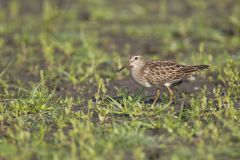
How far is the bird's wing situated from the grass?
0.86 feet

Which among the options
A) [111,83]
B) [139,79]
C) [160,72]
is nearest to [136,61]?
[139,79]

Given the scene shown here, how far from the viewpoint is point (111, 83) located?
Answer: 9234 millimetres

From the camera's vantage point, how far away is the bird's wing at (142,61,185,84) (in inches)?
308

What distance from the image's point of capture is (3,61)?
35.3 ft

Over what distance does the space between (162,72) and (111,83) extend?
61.7 inches

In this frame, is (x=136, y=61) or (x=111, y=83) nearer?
(x=136, y=61)

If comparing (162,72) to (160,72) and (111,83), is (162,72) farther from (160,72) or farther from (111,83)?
(111,83)

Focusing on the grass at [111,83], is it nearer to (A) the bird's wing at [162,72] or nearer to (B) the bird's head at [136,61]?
(A) the bird's wing at [162,72]

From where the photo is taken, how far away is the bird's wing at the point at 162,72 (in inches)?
308

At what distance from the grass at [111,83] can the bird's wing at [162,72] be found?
0.86ft

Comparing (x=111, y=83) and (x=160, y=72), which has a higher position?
(x=160, y=72)

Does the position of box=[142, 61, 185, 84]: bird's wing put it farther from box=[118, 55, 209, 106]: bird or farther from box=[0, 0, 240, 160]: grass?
box=[0, 0, 240, 160]: grass

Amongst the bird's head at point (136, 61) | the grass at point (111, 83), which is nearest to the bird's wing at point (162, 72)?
the bird's head at point (136, 61)

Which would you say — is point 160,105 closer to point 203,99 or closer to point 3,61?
point 203,99
